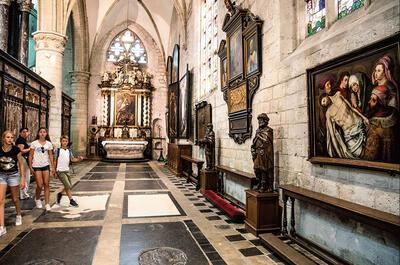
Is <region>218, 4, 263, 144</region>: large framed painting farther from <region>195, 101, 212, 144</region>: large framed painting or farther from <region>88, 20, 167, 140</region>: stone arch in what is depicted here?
<region>88, 20, 167, 140</region>: stone arch

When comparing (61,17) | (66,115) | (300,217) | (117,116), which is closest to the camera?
(300,217)

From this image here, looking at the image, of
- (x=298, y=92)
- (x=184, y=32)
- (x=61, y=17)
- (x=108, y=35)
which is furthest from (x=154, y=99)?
(x=298, y=92)

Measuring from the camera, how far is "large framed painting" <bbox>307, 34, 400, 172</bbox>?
2.34 meters

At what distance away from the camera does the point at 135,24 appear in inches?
734

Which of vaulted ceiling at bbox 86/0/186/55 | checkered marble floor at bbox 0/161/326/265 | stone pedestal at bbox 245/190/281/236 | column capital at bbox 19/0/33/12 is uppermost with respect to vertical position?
vaulted ceiling at bbox 86/0/186/55

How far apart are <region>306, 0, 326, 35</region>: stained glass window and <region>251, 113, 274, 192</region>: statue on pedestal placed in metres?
1.47

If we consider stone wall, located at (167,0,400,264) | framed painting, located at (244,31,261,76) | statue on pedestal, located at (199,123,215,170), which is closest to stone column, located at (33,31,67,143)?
statue on pedestal, located at (199,123,215,170)

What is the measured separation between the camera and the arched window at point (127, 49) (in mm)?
18266

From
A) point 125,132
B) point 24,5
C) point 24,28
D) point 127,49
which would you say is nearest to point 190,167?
point 24,28

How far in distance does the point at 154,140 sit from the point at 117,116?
277cm

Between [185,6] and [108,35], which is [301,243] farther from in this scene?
[108,35]

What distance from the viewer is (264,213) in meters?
3.90

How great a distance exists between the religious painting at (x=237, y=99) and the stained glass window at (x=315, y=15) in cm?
170

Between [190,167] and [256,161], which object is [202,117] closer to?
[190,167]
